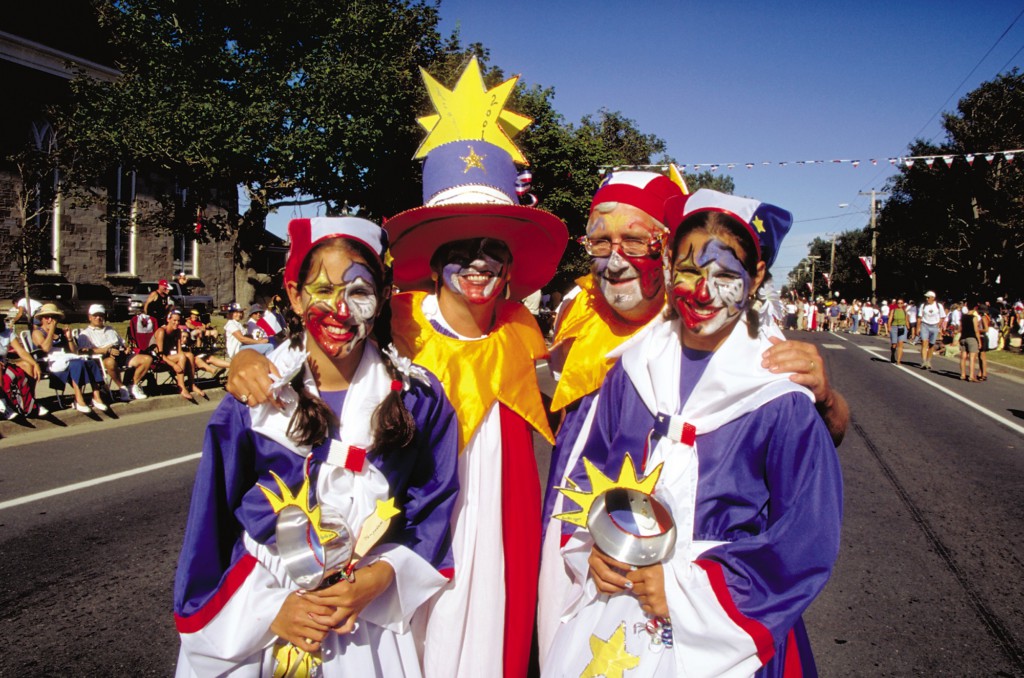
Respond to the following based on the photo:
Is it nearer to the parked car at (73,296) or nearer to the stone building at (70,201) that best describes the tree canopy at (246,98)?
the stone building at (70,201)

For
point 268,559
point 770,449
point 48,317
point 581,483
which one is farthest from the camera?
point 48,317

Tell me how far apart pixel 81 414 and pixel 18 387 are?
934mm

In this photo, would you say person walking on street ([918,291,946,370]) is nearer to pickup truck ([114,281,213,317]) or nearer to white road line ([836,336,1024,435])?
white road line ([836,336,1024,435])

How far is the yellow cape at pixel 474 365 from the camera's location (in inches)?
102

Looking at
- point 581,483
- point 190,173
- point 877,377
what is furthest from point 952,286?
point 581,483

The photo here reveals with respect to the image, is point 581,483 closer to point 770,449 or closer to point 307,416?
point 770,449

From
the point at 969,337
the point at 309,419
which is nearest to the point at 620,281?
the point at 309,419

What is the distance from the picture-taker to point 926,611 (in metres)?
4.11

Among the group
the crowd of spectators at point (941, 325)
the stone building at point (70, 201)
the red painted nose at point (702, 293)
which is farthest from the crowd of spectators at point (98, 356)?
the crowd of spectators at point (941, 325)

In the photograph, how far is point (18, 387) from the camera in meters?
8.77

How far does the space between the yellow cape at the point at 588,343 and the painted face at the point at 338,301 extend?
0.95 metres

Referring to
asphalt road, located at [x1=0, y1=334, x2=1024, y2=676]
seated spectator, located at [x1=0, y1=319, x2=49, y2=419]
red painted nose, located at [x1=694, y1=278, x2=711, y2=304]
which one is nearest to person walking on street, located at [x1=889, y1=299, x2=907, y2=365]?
asphalt road, located at [x1=0, y1=334, x2=1024, y2=676]

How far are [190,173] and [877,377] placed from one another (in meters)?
16.1

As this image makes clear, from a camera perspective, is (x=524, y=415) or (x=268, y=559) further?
(x=524, y=415)
